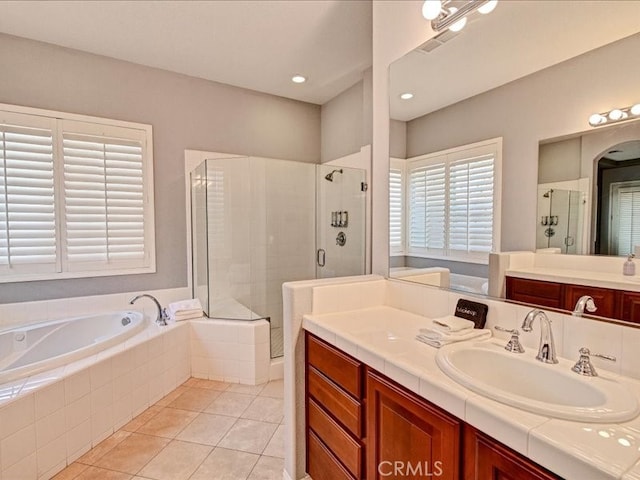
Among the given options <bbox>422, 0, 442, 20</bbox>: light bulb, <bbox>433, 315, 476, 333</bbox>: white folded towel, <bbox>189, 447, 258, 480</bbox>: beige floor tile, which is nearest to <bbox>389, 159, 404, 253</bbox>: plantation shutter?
<bbox>433, 315, 476, 333</bbox>: white folded towel

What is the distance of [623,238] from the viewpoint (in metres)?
1.07

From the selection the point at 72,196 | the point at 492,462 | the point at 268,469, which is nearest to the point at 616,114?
the point at 492,462

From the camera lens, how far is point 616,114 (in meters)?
1.08

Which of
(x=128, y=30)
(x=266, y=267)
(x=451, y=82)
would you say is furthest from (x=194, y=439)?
(x=128, y=30)

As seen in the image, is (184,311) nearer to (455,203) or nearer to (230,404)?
(230,404)

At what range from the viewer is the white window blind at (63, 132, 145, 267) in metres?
2.82

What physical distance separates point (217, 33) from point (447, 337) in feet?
8.65

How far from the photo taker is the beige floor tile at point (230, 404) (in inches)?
90.9

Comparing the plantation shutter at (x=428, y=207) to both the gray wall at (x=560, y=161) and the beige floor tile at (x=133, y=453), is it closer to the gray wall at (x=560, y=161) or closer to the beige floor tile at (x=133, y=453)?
the gray wall at (x=560, y=161)

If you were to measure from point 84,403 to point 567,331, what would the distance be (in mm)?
2382

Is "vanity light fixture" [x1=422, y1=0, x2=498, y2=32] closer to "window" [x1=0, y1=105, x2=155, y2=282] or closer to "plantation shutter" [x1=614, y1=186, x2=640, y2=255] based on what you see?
"plantation shutter" [x1=614, y1=186, x2=640, y2=255]

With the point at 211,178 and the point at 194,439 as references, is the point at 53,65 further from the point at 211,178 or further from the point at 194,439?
the point at 194,439

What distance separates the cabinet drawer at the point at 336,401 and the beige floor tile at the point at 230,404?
100 centimetres

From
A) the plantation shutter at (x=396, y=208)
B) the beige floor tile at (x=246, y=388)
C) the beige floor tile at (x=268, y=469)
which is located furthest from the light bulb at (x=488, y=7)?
the beige floor tile at (x=246, y=388)
